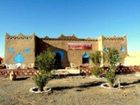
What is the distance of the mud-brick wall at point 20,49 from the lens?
34.9 meters

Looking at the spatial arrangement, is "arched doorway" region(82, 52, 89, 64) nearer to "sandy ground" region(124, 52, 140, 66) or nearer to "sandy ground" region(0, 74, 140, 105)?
"sandy ground" region(124, 52, 140, 66)

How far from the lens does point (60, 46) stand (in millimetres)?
38531

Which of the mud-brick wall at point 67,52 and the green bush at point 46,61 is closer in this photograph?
the green bush at point 46,61

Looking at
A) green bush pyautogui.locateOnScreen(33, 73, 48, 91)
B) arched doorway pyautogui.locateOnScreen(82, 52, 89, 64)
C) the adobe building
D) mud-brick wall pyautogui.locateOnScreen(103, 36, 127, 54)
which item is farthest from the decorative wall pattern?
green bush pyautogui.locateOnScreen(33, 73, 48, 91)

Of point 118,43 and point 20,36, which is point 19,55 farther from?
point 118,43

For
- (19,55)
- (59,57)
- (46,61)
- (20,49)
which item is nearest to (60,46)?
(59,57)

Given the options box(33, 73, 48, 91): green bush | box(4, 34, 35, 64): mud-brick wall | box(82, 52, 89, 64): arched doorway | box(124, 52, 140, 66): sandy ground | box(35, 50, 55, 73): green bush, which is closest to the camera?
box(33, 73, 48, 91): green bush

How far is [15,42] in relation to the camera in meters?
35.2

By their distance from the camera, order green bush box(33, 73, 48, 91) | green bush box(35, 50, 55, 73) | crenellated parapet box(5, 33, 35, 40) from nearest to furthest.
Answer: green bush box(33, 73, 48, 91) < green bush box(35, 50, 55, 73) < crenellated parapet box(5, 33, 35, 40)

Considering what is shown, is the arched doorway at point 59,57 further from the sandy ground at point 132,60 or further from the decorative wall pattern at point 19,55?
the sandy ground at point 132,60

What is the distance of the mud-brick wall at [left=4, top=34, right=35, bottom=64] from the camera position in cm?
3488

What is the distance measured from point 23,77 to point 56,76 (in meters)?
3.91

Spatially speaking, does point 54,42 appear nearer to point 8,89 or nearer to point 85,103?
point 8,89

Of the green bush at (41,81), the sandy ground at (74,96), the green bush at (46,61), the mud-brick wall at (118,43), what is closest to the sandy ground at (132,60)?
the mud-brick wall at (118,43)
